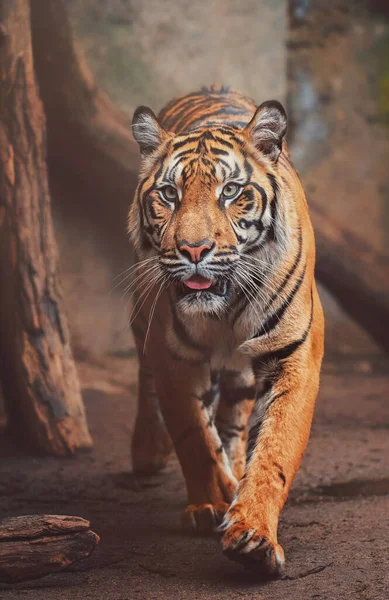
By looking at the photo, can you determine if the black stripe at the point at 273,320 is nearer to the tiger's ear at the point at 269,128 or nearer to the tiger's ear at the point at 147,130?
the tiger's ear at the point at 269,128

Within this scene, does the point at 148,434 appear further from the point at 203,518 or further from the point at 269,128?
the point at 269,128

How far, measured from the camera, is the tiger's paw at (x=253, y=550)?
6.33ft

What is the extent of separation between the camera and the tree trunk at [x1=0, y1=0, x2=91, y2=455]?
3.13m

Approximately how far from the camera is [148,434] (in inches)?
123

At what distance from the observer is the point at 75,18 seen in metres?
3.95

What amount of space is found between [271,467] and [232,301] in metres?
0.47

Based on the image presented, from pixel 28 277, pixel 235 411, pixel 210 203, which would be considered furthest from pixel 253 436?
pixel 28 277

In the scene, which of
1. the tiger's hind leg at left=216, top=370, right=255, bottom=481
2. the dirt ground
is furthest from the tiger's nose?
the tiger's hind leg at left=216, top=370, right=255, bottom=481

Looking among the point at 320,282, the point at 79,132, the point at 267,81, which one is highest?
the point at 267,81

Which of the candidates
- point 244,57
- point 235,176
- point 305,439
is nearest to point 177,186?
point 235,176

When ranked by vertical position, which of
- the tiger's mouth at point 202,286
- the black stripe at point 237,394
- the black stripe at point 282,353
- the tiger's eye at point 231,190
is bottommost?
the black stripe at point 237,394

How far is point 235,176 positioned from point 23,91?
122cm

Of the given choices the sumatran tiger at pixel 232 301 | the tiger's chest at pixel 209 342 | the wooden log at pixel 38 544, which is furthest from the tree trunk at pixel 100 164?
the wooden log at pixel 38 544

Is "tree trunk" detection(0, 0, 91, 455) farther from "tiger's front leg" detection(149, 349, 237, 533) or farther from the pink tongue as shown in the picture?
the pink tongue
